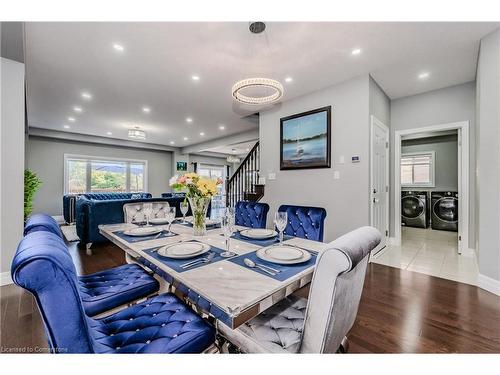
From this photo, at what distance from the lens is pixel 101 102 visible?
4.35 m

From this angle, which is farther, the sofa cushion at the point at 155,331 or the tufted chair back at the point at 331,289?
the sofa cushion at the point at 155,331

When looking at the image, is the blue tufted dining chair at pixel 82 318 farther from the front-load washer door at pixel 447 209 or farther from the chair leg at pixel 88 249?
the front-load washer door at pixel 447 209

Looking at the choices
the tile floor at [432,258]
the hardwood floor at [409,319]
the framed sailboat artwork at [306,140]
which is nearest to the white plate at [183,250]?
the hardwood floor at [409,319]

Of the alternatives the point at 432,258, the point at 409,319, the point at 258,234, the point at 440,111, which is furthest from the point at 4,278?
the point at 440,111

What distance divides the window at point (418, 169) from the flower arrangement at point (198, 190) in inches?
248

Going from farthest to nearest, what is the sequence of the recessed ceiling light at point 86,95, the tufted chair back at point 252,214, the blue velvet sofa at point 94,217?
the recessed ceiling light at point 86,95, the blue velvet sofa at point 94,217, the tufted chair back at point 252,214

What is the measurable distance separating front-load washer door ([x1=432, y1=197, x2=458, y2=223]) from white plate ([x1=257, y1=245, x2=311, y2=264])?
567 cm

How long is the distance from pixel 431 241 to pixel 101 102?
6930 millimetres

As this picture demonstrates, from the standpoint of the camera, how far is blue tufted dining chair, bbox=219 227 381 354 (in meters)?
0.73

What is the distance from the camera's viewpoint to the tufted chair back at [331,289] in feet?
2.34

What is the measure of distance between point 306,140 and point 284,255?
2.88m

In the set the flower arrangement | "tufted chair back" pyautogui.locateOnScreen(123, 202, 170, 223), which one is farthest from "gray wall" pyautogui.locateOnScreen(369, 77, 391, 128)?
"tufted chair back" pyautogui.locateOnScreen(123, 202, 170, 223)
